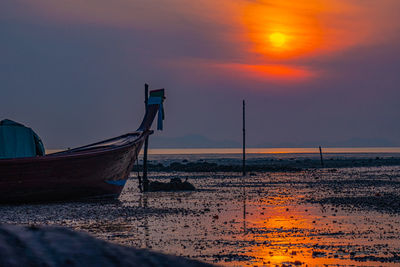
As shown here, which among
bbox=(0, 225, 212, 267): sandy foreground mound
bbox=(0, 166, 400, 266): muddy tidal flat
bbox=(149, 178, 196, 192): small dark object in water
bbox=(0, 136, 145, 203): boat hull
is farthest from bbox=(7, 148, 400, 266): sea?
bbox=(0, 225, 212, 267): sandy foreground mound

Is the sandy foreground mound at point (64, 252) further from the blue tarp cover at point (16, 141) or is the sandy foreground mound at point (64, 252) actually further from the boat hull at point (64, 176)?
the blue tarp cover at point (16, 141)

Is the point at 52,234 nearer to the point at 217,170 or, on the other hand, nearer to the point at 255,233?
the point at 255,233

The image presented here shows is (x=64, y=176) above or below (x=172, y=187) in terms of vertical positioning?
above

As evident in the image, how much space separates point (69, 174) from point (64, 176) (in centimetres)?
21

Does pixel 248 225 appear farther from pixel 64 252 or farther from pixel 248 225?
pixel 64 252

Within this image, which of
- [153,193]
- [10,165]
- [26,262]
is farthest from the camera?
[153,193]

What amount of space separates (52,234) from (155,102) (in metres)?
23.8

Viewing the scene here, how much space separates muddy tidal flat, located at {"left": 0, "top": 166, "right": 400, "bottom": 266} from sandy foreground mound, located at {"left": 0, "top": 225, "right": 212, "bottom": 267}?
7.30 metres

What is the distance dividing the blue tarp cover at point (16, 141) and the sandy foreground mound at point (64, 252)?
2005cm

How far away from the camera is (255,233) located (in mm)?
12656

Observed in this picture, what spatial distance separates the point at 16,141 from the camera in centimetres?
2181

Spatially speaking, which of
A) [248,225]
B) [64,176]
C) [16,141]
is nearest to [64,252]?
[248,225]

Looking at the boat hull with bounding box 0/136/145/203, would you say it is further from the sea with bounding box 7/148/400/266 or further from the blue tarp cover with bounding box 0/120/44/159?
the blue tarp cover with bounding box 0/120/44/159

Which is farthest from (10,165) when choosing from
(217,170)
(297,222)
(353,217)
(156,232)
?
(217,170)
